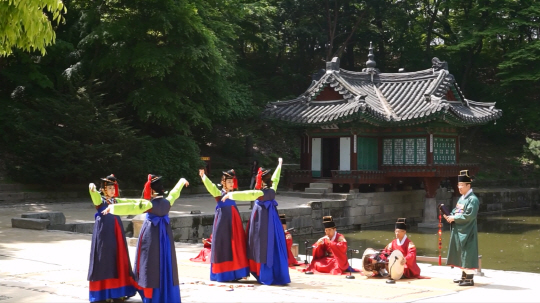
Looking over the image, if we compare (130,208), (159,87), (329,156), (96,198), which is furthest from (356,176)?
(130,208)

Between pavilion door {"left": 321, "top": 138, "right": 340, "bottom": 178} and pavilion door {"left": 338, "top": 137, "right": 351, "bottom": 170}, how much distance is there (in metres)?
1.24

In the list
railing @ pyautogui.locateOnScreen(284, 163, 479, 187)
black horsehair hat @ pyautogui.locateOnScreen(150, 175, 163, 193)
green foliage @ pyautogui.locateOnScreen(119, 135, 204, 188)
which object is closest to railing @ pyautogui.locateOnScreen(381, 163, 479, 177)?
railing @ pyautogui.locateOnScreen(284, 163, 479, 187)

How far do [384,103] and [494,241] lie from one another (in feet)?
26.3

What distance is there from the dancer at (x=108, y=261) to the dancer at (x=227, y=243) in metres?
1.62

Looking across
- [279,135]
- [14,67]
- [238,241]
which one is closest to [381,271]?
[238,241]

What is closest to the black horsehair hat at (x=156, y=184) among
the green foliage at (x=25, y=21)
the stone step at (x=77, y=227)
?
the green foliage at (x=25, y=21)

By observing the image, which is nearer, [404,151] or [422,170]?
[422,170]

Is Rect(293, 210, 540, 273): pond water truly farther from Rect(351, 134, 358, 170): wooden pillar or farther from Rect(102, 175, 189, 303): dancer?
Rect(102, 175, 189, 303): dancer

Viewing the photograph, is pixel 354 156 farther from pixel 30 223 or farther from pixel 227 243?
pixel 227 243

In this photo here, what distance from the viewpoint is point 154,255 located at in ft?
26.0

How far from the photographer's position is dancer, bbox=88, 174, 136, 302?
8.13 meters

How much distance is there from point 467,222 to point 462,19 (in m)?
31.5

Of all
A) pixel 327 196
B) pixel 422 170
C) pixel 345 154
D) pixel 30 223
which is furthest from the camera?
pixel 345 154

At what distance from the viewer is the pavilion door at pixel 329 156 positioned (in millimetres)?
26922
